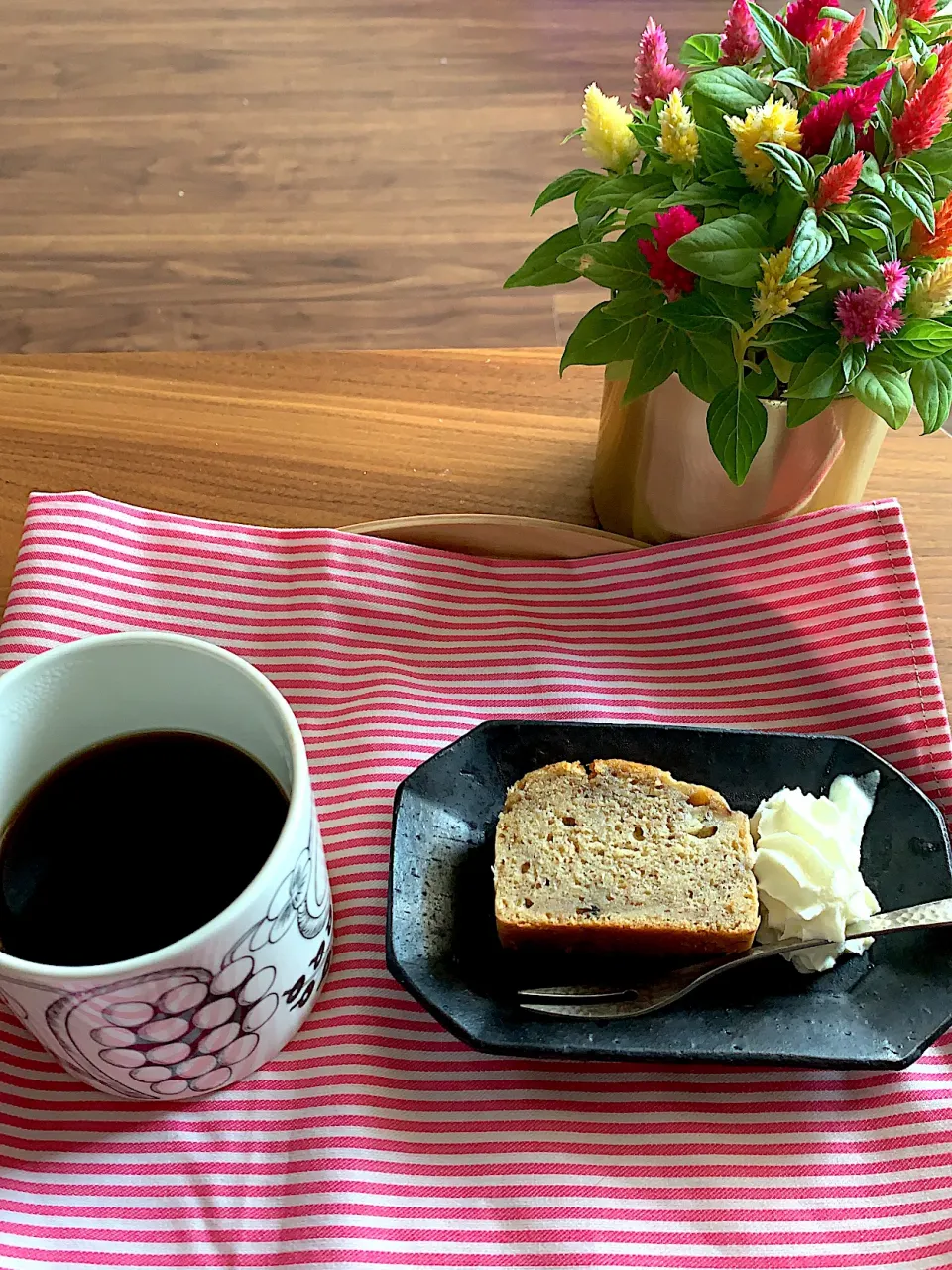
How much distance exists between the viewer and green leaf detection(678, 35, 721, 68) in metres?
0.64

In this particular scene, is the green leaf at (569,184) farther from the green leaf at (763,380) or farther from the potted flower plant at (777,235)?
the green leaf at (763,380)

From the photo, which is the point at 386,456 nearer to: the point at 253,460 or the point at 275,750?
the point at 253,460

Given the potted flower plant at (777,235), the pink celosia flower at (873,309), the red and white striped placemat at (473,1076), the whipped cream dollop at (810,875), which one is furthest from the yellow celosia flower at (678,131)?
the whipped cream dollop at (810,875)

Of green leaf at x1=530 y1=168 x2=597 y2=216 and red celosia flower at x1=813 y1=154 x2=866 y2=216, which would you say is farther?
green leaf at x1=530 y1=168 x2=597 y2=216

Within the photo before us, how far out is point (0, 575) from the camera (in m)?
0.71

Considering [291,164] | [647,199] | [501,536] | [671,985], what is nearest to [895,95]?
[647,199]

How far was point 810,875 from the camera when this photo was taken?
0.56 m

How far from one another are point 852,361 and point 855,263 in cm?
5

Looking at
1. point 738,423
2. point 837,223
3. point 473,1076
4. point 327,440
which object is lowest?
point 473,1076

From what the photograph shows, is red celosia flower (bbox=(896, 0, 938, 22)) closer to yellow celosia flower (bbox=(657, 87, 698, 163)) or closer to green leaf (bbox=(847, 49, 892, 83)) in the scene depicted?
green leaf (bbox=(847, 49, 892, 83))

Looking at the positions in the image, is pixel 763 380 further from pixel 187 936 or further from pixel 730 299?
pixel 187 936

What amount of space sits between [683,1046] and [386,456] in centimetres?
43

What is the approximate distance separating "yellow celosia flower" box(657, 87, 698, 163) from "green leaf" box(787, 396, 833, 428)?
0.13 meters

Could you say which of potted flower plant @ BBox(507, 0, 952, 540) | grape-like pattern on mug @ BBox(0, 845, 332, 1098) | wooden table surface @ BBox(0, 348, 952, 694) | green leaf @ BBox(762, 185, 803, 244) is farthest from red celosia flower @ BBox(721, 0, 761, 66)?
grape-like pattern on mug @ BBox(0, 845, 332, 1098)
